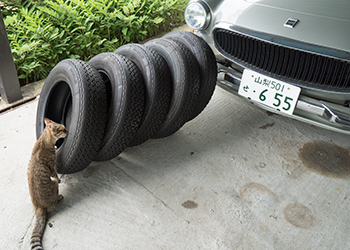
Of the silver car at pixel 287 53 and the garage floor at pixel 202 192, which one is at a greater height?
the silver car at pixel 287 53

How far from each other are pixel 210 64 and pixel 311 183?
1291mm

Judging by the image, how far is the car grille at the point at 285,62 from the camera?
2440 mm

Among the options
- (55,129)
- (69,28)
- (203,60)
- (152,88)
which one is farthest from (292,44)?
(69,28)

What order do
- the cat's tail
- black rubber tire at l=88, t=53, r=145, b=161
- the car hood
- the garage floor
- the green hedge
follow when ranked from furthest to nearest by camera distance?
the green hedge < black rubber tire at l=88, t=53, r=145, b=161 < the car hood < the garage floor < the cat's tail

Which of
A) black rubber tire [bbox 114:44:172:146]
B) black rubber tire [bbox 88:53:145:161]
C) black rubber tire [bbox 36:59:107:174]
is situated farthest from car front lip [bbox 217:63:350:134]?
black rubber tire [bbox 36:59:107:174]

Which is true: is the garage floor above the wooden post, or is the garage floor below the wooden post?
below

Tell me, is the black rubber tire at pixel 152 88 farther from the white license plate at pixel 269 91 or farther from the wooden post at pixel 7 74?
the wooden post at pixel 7 74

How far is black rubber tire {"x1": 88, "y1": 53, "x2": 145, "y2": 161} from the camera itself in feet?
8.28

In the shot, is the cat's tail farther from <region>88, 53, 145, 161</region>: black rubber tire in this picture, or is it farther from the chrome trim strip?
the chrome trim strip

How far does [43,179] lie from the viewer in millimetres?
2342

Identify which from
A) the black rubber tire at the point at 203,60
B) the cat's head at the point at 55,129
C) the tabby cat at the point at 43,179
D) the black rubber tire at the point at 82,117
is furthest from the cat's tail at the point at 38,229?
the black rubber tire at the point at 203,60

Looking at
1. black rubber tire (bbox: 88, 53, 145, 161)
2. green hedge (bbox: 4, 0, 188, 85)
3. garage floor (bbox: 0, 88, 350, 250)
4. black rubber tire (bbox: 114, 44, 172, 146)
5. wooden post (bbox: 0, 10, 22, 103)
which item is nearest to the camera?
garage floor (bbox: 0, 88, 350, 250)

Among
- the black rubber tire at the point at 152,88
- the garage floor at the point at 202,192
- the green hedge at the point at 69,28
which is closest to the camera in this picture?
the garage floor at the point at 202,192

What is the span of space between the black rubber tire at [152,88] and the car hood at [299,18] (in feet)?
2.32
